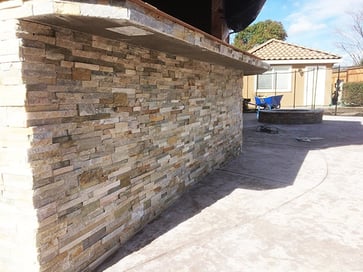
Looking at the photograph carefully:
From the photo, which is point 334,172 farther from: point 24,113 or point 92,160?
point 24,113

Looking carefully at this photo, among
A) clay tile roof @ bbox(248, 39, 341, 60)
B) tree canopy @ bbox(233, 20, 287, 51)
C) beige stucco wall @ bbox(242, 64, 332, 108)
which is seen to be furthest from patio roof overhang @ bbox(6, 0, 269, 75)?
tree canopy @ bbox(233, 20, 287, 51)

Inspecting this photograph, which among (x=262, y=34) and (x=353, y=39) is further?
(x=353, y=39)

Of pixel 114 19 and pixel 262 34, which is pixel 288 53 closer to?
pixel 262 34

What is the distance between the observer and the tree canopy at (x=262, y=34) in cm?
2917

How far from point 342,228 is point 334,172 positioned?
2491mm

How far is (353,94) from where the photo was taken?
778 inches

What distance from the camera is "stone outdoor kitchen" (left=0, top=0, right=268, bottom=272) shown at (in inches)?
80.8

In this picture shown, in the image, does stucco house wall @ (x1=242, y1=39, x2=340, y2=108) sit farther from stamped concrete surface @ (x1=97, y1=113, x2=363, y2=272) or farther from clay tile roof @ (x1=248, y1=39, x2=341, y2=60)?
stamped concrete surface @ (x1=97, y1=113, x2=363, y2=272)

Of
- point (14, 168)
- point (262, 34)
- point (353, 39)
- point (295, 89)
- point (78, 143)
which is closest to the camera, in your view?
point (14, 168)

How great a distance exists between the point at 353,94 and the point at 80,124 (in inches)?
847

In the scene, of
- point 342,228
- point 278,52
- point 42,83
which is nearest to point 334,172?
point 342,228

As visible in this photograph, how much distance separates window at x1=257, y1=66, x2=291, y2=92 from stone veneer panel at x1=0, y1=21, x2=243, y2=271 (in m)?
15.8

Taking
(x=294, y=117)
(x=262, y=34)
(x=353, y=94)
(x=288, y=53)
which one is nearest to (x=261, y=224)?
(x=294, y=117)

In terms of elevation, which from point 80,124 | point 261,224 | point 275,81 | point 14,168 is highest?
point 275,81
